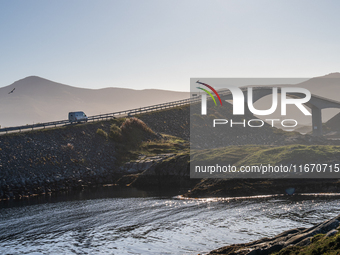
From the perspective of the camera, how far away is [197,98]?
98562 mm

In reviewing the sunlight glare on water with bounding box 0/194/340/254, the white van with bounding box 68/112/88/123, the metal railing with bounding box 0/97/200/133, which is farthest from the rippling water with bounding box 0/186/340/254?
the white van with bounding box 68/112/88/123

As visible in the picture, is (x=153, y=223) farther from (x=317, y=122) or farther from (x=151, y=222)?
(x=317, y=122)

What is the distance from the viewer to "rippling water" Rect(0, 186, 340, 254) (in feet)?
67.3

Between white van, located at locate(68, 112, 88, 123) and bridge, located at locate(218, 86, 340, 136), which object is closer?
white van, located at locate(68, 112, 88, 123)

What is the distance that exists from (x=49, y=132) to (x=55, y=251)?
40.3 m

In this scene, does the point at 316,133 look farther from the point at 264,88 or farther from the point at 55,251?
the point at 55,251

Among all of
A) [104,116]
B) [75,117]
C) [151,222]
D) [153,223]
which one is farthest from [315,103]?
[153,223]

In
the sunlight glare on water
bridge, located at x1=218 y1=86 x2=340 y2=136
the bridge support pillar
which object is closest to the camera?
the sunlight glare on water

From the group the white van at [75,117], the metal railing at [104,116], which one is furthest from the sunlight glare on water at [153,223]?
the white van at [75,117]

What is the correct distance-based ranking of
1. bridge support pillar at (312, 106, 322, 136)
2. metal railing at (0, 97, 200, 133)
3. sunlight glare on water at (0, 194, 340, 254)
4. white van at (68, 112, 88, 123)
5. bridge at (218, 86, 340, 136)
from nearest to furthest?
1. sunlight glare on water at (0, 194, 340, 254)
2. metal railing at (0, 97, 200, 133)
3. white van at (68, 112, 88, 123)
4. bridge at (218, 86, 340, 136)
5. bridge support pillar at (312, 106, 322, 136)

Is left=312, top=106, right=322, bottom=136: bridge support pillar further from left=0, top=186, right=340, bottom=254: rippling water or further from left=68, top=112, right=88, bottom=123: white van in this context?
left=0, top=186, right=340, bottom=254: rippling water

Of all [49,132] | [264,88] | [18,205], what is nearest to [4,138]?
[49,132]

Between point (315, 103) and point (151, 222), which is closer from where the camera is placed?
point (151, 222)

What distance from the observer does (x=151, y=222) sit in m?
25.7
